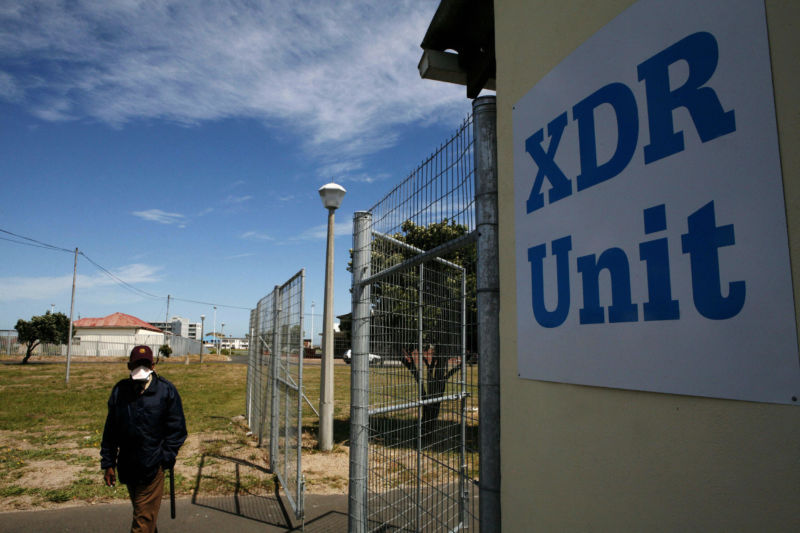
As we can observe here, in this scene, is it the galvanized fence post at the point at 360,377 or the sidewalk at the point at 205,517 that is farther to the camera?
the sidewalk at the point at 205,517

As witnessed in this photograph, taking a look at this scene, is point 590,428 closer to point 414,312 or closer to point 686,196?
point 686,196

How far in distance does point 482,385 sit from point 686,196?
3.44 feet

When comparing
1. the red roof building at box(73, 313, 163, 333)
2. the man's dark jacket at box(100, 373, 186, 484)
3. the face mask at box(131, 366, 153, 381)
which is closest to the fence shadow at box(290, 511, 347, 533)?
the man's dark jacket at box(100, 373, 186, 484)

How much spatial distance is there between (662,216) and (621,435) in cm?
64

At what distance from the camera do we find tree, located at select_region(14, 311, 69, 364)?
112 ft

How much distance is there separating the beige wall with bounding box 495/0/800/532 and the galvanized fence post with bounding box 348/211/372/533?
60.0 inches

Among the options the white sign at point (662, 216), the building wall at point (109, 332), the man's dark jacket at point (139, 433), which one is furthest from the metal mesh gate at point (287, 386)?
the building wall at point (109, 332)

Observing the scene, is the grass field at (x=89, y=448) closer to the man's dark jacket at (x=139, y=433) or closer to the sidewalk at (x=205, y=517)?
the sidewalk at (x=205, y=517)

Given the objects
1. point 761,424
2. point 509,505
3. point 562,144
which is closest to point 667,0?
point 562,144

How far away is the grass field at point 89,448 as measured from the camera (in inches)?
237

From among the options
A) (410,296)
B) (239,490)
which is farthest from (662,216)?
(239,490)

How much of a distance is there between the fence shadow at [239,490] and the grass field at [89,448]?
0.09 feet

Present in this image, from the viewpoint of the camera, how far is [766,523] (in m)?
0.97

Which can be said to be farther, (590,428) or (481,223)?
(481,223)
